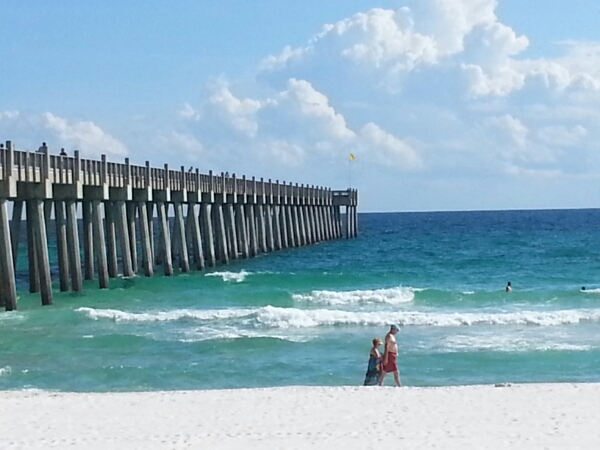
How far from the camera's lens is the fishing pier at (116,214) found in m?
22.7

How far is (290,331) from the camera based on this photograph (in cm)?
2147

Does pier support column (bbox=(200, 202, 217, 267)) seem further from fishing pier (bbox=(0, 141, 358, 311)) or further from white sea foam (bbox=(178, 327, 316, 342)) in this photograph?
white sea foam (bbox=(178, 327, 316, 342))

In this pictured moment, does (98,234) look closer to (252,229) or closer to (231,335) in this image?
(231,335)

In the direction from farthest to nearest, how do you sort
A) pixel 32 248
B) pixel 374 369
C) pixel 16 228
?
pixel 16 228
pixel 32 248
pixel 374 369

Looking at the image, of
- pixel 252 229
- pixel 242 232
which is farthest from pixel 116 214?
pixel 252 229

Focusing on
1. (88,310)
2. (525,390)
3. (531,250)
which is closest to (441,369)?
(525,390)

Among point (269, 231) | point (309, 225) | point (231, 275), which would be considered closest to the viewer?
point (231, 275)

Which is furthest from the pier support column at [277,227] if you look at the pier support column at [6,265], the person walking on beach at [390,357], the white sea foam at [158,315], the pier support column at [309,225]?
the person walking on beach at [390,357]

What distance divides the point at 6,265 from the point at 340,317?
Answer: 7812 mm

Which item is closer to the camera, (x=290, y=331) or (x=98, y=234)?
(x=290, y=331)

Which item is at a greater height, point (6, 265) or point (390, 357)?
point (6, 265)

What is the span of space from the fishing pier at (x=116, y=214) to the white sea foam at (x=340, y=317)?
244 cm

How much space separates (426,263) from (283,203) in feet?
25.4

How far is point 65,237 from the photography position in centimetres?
2564
